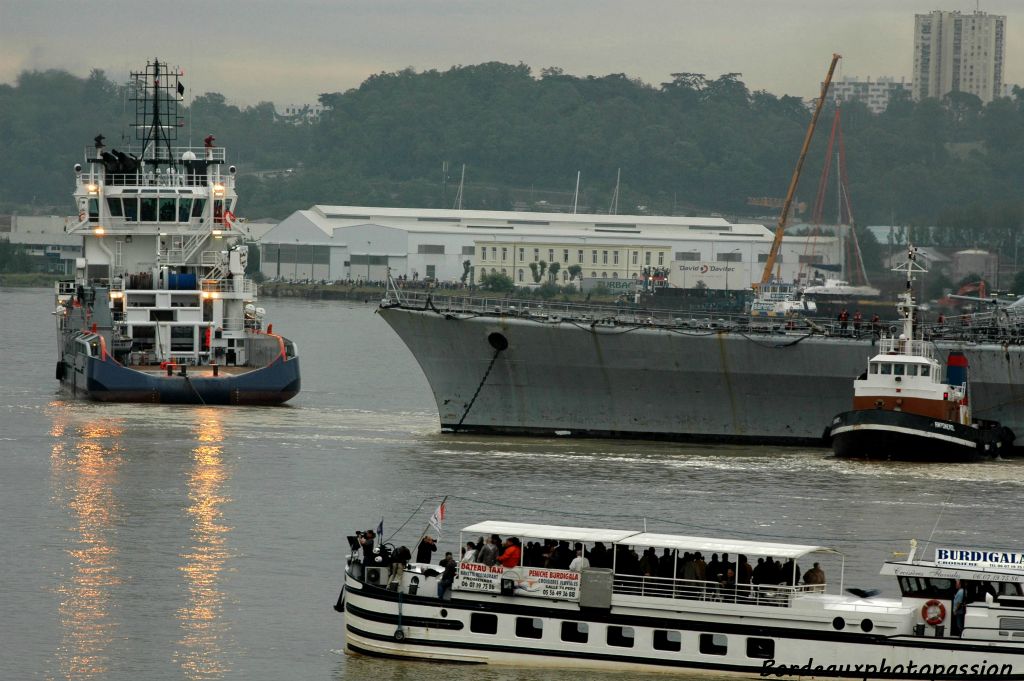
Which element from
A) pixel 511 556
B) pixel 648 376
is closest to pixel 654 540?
pixel 511 556

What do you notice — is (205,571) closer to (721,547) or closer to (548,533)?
(548,533)

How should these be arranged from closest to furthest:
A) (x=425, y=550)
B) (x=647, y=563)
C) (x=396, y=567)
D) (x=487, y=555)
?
(x=647, y=563) → (x=487, y=555) → (x=396, y=567) → (x=425, y=550)

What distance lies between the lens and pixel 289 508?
37438 mm

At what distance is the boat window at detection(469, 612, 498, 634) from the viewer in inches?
969

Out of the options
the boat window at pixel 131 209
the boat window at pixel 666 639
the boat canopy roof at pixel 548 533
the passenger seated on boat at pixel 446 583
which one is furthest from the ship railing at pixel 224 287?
the boat window at pixel 666 639

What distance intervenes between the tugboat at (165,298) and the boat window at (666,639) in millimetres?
35502

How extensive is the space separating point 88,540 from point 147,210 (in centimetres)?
3333

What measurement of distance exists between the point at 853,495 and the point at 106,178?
1402 inches

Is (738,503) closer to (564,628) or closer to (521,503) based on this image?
(521,503)

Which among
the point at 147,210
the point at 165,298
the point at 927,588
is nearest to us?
the point at 927,588

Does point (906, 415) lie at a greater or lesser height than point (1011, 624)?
greater

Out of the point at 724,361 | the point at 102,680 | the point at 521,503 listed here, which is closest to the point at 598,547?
the point at 102,680

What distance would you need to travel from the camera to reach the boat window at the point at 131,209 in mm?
65125

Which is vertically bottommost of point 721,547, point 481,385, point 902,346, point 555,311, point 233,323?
point 721,547
